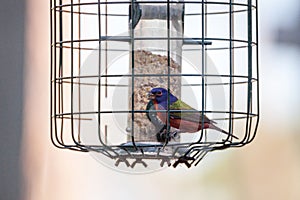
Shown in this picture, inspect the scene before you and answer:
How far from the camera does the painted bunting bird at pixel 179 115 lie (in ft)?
7.91

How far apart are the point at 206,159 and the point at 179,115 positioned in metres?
1.63

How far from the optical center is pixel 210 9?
3.10 m

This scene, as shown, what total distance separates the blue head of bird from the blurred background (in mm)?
320

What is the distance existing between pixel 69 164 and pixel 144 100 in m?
0.95

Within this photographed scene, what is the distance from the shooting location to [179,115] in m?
2.42

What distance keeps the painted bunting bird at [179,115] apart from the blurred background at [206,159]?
0.33 m

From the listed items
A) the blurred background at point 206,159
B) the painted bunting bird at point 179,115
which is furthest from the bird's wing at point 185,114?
the blurred background at point 206,159

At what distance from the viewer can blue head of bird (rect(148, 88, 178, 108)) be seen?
242 cm
